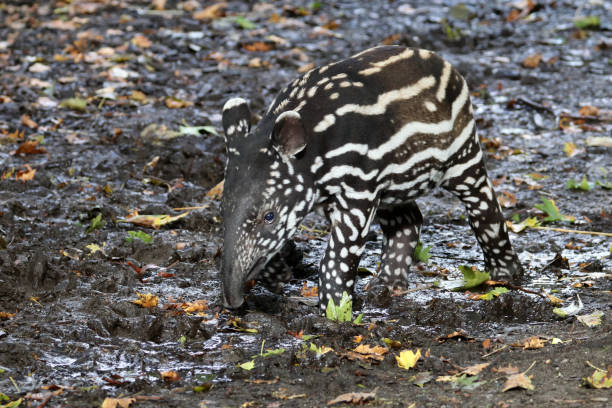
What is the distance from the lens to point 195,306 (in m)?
5.57

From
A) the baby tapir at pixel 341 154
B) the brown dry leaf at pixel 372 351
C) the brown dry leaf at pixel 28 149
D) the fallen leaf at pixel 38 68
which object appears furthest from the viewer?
the fallen leaf at pixel 38 68

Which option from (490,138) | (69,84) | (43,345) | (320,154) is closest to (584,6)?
(490,138)

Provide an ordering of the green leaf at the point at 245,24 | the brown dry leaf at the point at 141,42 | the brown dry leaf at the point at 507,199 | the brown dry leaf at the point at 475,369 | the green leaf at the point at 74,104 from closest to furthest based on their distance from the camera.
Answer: the brown dry leaf at the point at 475,369
the brown dry leaf at the point at 507,199
the green leaf at the point at 74,104
the brown dry leaf at the point at 141,42
the green leaf at the point at 245,24

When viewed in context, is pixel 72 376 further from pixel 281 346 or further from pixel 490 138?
pixel 490 138

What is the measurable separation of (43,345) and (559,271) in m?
3.99

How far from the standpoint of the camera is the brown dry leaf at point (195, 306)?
18.1 ft

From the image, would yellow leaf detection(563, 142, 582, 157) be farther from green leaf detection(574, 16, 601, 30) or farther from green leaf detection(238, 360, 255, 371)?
green leaf detection(238, 360, 255, 371)

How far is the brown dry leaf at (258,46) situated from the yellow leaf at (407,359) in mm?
8073

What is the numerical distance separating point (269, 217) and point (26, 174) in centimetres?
361

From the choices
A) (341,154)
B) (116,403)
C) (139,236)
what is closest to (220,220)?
(139,236)

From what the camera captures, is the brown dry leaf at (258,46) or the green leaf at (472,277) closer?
the green leaf at (472,277)

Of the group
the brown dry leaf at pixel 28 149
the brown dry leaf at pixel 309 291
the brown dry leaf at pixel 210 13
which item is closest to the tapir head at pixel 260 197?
the brown dry leaf at pixel 309 291

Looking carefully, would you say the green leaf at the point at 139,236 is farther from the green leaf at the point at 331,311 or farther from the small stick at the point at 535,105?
the small stick at the point at 535,105

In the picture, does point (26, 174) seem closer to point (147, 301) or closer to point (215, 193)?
point (215, 193)
